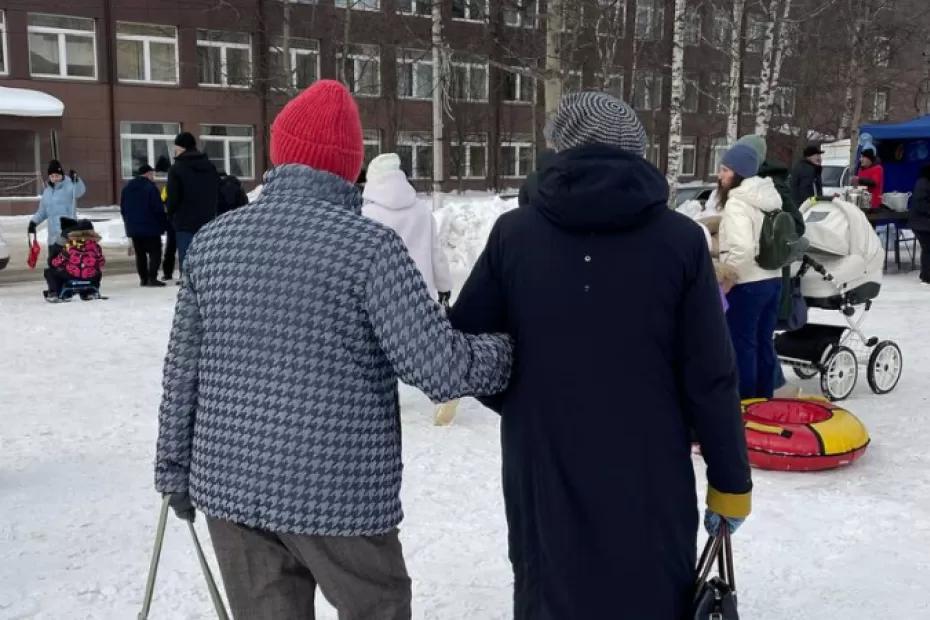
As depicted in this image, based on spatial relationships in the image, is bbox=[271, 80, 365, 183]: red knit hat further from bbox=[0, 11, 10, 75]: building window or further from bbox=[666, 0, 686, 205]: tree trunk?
bbox=[0, 11, 10, 75]: building window

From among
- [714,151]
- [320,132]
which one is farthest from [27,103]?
[320,132]

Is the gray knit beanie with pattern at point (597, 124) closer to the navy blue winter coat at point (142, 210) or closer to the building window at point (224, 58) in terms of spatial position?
the navy blue winter coat at point (142, 210)

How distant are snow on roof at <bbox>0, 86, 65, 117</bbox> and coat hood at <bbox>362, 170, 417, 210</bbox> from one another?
2582 cm

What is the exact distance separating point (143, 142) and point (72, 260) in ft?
74.3

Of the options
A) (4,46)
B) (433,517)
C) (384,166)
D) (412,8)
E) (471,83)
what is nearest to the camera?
(433,517)

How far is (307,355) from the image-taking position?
2193 millimetres

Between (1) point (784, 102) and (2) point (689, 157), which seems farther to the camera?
(2) point (689, 157)

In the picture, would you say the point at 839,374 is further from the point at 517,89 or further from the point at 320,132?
the point at 517,89

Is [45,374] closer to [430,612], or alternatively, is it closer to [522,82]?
[430,612]

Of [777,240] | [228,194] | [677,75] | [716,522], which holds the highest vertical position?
[677,75]

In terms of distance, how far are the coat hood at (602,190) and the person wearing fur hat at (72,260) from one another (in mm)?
10640

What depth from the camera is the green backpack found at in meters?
5.92

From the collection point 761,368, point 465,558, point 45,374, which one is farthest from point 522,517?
point 45,374

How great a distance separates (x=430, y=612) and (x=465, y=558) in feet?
1.73
